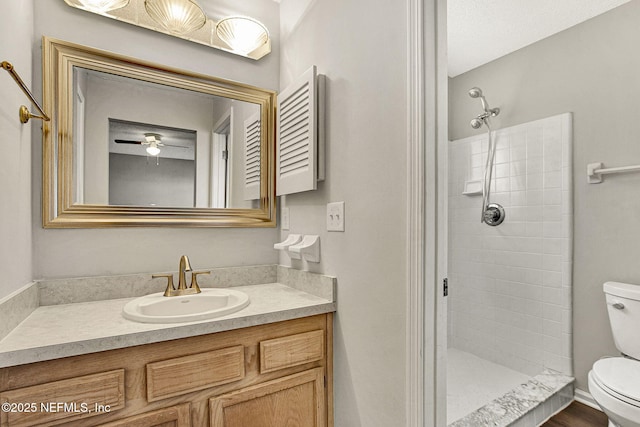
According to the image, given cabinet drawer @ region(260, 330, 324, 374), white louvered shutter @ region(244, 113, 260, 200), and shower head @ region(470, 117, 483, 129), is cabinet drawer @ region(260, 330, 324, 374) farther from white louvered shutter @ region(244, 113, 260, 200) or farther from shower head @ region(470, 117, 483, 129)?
shower head @ region(470, 117, 483, 129)

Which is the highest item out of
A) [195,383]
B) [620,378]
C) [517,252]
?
[517,252]

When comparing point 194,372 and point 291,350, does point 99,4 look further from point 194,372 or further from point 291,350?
point 291,350

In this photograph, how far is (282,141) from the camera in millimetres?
1663

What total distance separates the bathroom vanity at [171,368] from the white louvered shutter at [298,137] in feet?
1.55

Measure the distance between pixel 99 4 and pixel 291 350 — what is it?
1.64 m

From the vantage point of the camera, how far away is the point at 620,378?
144 centimetres

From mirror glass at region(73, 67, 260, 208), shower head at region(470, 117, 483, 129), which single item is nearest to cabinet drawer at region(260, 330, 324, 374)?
mirror glass at region(73, 67, 260, 208)

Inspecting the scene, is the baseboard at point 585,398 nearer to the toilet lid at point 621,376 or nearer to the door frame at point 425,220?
the toilet lid at point 621,376

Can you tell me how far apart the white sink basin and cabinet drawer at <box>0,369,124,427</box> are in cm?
19

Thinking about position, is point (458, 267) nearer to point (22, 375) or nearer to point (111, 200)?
point (111, 200)

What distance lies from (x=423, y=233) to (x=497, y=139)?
70.4 inches

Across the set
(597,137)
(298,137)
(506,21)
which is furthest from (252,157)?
(597,137)

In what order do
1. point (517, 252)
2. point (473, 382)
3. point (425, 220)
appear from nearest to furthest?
1. point (425, 220)
2. point (473, 382)
3. point (517, 252)

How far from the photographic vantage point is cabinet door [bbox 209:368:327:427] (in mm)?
1106
